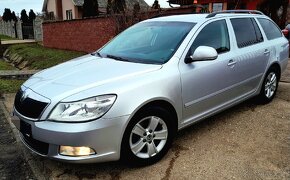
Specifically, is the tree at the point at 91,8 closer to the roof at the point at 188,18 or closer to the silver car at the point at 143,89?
the silver car at the point at 143,89

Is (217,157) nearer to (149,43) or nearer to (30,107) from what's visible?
(149,43)

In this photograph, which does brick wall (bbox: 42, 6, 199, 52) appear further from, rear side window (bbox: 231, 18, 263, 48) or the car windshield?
the car windshield

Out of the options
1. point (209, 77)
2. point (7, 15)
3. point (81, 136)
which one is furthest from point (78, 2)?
point (81, 136)

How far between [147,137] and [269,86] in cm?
311

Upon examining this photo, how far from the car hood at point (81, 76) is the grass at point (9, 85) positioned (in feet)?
12.1

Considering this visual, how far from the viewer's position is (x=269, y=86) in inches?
226

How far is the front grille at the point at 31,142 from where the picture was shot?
3.29 metres

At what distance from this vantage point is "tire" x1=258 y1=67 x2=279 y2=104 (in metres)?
5.58

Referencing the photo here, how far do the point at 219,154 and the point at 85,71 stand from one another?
6.10ft

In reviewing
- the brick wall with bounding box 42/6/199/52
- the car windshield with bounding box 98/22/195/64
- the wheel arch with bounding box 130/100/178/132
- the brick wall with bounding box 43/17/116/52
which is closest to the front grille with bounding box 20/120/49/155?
the wheel arch with bounding box 130/100/178/132

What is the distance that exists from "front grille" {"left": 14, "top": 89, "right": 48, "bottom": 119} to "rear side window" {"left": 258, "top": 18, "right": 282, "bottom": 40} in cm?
396

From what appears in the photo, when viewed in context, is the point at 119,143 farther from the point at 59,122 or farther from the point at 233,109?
the point at 233,109

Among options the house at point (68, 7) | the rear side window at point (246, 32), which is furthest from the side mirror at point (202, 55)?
the house at point (68, 7)

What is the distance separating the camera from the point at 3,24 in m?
40.1
